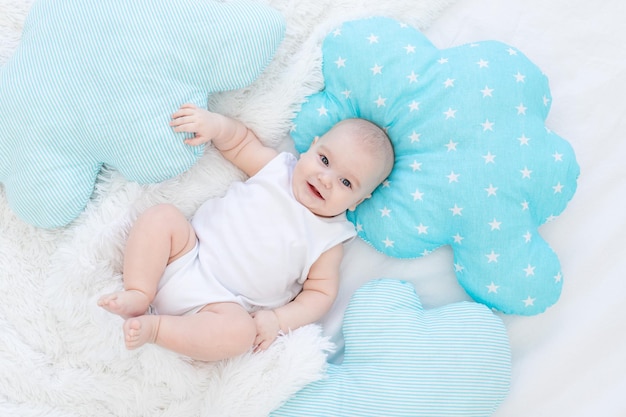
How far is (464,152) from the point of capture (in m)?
1.24

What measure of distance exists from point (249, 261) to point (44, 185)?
43 cm

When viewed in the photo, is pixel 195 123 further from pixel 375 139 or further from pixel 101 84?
pixel 375 139

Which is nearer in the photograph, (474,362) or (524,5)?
(474,362)

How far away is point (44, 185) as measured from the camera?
1186 mm

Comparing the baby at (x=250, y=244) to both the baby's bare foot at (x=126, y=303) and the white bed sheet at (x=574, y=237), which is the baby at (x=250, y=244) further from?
the white bed sheet at (x=574, y=237)

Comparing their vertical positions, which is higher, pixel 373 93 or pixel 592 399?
pixel 373 93

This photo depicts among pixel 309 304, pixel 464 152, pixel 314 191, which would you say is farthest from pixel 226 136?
pixel 464 152

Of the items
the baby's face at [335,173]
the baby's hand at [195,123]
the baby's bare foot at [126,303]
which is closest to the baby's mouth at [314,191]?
the baby's face at [335,173]

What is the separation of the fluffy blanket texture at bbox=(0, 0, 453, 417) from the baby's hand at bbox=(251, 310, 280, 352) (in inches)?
0.8

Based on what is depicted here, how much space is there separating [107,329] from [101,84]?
0.48 metres

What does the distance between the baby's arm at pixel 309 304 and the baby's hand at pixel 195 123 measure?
35 centimetres

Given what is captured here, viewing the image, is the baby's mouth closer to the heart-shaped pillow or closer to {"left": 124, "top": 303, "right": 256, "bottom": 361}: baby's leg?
the heart-shaped pillow

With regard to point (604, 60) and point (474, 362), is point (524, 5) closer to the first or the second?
point (604, 60)

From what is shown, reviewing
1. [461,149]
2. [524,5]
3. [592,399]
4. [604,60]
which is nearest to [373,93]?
[461,149]
